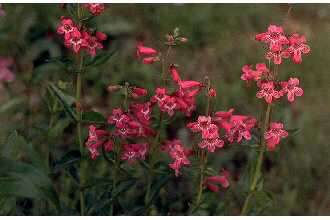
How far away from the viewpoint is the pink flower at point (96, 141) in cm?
248

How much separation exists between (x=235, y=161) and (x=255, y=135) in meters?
1.50

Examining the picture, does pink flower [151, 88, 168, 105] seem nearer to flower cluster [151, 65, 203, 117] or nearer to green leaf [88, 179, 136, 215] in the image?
flower cluster [151, 65, 203, 117]

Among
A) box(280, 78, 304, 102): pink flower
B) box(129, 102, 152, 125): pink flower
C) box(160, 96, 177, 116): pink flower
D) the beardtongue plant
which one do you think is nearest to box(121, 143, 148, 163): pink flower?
the beardtongue plant

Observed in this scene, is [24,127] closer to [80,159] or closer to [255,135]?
[80,159]

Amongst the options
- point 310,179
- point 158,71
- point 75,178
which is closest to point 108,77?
point 158,71

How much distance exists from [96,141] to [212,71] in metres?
2.49

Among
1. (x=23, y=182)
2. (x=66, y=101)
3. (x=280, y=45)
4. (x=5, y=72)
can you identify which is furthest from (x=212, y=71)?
(x=23, y=182)

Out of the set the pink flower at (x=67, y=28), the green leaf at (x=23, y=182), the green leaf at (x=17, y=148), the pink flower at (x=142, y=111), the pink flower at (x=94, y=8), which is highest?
the pink flower at (x=94, y=8)

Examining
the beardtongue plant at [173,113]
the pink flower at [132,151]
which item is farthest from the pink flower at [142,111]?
the pink flower at [132,151]

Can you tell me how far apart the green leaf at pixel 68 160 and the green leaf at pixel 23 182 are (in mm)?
228

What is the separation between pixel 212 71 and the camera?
15.9 feet

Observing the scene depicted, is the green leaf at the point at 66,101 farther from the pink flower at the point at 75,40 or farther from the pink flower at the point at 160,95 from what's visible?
the pink flower at the point at 160,95

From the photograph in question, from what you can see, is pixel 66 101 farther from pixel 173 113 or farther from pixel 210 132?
pixel 210 132

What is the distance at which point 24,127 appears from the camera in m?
3.28
